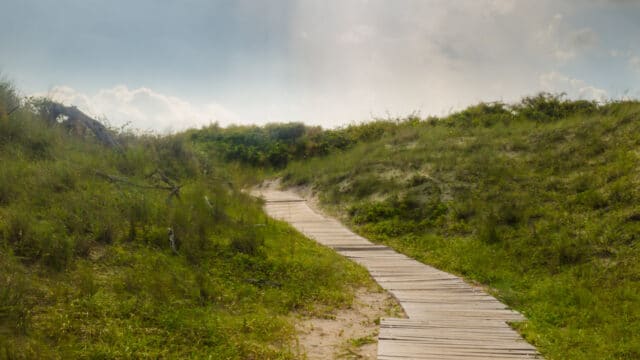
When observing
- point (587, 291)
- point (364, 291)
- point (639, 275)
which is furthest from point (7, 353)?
point (639, 275)

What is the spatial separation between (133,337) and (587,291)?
6956 mm

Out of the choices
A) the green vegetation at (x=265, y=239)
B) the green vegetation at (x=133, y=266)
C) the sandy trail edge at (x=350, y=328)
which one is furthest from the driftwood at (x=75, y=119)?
the sandy trail edge at (x=350, y=328)

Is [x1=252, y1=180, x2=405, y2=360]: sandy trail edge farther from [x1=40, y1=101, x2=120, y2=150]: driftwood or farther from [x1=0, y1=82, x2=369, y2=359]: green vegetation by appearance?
[x1=40, y1=101, x2=120, y2=150]: driftwood

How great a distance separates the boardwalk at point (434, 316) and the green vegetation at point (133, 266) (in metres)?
0.91

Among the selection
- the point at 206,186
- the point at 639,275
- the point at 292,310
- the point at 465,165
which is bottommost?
the point at 292,310

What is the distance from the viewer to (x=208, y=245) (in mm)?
8969

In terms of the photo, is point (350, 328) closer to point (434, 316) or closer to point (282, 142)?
point (434, 316)

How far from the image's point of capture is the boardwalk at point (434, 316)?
6008 mm

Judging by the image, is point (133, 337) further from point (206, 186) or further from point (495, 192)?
point (495, 192)

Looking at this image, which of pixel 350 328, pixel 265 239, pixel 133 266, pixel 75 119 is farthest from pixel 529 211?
pixel 75 119

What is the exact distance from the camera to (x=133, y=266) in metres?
7.30

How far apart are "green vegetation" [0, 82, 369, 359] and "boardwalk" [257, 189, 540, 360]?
91 cm

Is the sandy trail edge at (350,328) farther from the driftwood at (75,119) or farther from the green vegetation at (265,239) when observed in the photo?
the driftwood at (75,119)

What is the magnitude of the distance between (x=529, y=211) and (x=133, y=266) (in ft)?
29.5
